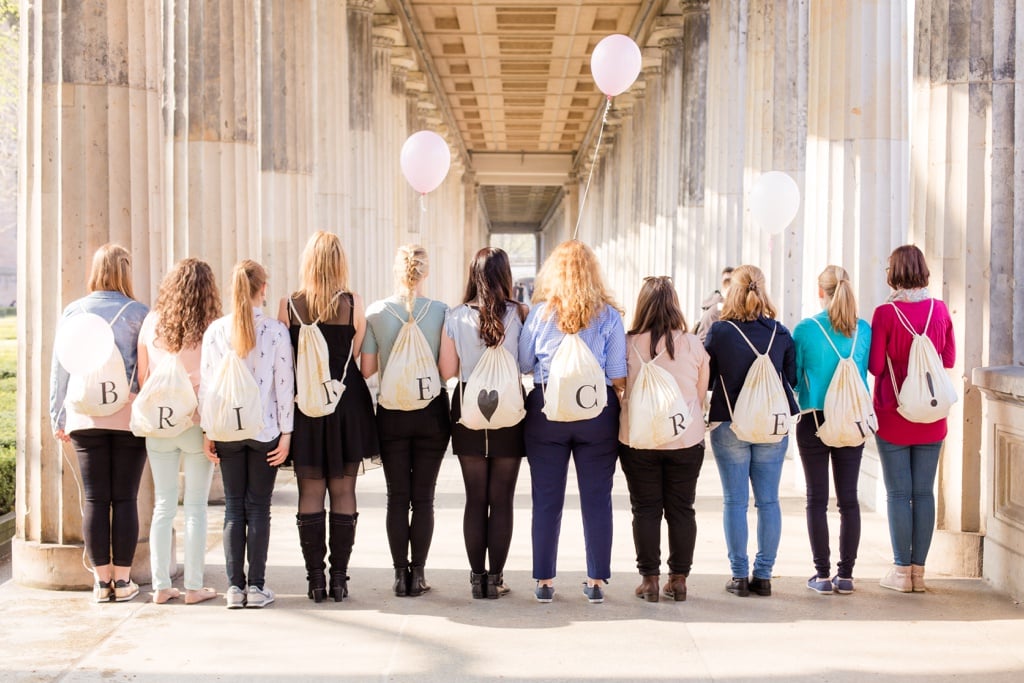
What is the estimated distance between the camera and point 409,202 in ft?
104

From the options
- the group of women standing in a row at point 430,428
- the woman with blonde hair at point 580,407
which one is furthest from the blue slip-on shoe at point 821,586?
the woman with blonde hair at point 580,407

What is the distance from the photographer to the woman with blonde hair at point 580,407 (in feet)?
22.0

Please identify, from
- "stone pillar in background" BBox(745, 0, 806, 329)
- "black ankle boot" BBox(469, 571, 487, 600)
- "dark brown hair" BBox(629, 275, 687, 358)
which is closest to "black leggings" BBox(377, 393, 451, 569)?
"black ankle boot" BBox(469, 571, 487, 600)

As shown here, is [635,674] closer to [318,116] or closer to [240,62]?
[240,62]

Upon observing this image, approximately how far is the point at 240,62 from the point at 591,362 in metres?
5.84

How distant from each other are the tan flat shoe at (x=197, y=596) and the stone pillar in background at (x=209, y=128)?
14.3ft

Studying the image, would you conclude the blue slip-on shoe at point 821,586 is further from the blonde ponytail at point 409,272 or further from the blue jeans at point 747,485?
the blonde ponytail at point 409,272

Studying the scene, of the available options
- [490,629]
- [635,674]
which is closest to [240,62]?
[490,629]

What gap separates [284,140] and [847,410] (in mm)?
9137

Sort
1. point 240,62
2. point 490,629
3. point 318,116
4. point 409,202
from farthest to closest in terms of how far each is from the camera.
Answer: point 409,202, point 318,116, point 240,62, point 490,629

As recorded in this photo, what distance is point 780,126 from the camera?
608 inches

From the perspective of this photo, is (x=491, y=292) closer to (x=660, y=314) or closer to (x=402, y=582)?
(x=660, y=314)

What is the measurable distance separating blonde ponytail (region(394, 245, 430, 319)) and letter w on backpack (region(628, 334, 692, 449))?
1.38 meters

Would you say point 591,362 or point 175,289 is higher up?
point 175,289
